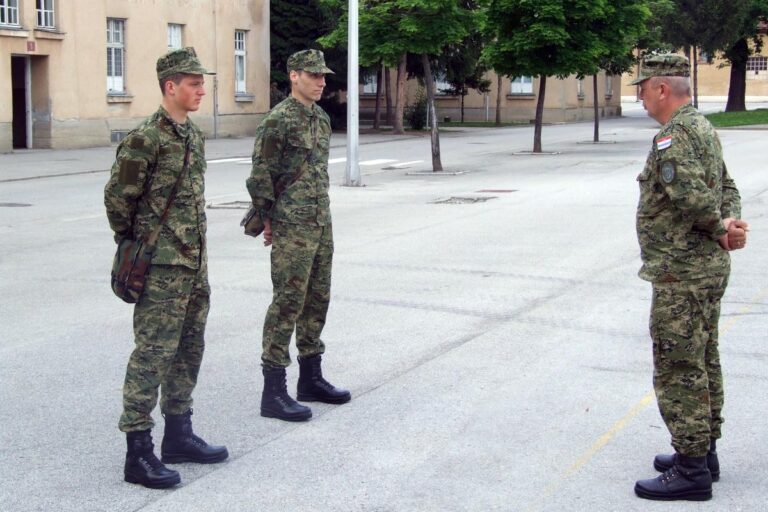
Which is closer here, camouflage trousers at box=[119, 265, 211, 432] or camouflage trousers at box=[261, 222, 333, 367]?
camouflage trousers at box=[119, 265, 211, 432]

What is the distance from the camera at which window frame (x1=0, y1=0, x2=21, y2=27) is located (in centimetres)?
2956

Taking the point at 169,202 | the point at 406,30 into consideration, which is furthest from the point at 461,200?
the point at 169,202

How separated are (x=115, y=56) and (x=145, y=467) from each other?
30372mm

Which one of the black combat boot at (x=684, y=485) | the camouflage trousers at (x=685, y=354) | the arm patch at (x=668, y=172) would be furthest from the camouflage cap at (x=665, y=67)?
the black combat boot at (x=684, y=485)

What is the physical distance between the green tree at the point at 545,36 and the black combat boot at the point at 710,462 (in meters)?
23.9

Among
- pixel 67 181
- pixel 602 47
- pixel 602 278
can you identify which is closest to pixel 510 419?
pixel 602 278

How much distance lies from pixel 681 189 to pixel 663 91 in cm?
46

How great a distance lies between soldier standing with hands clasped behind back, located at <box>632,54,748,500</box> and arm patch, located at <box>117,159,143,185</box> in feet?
7.26

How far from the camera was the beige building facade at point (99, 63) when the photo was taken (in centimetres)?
3059

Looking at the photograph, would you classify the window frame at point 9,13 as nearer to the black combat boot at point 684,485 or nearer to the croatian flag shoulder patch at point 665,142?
the croatian flag shoulder patch at point 665,142

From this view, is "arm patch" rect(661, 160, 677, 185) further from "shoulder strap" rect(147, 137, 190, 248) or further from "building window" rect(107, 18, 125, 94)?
"building window" rect(107, 18, 125, 94)

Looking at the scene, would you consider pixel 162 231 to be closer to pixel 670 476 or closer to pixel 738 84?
pixel 670 476

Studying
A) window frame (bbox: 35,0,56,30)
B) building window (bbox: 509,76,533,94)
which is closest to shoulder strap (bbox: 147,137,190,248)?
window frame (bbox: 35,0,56,30)

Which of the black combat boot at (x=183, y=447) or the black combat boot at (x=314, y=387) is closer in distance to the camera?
the black combat boot at (x=183, y=447)
